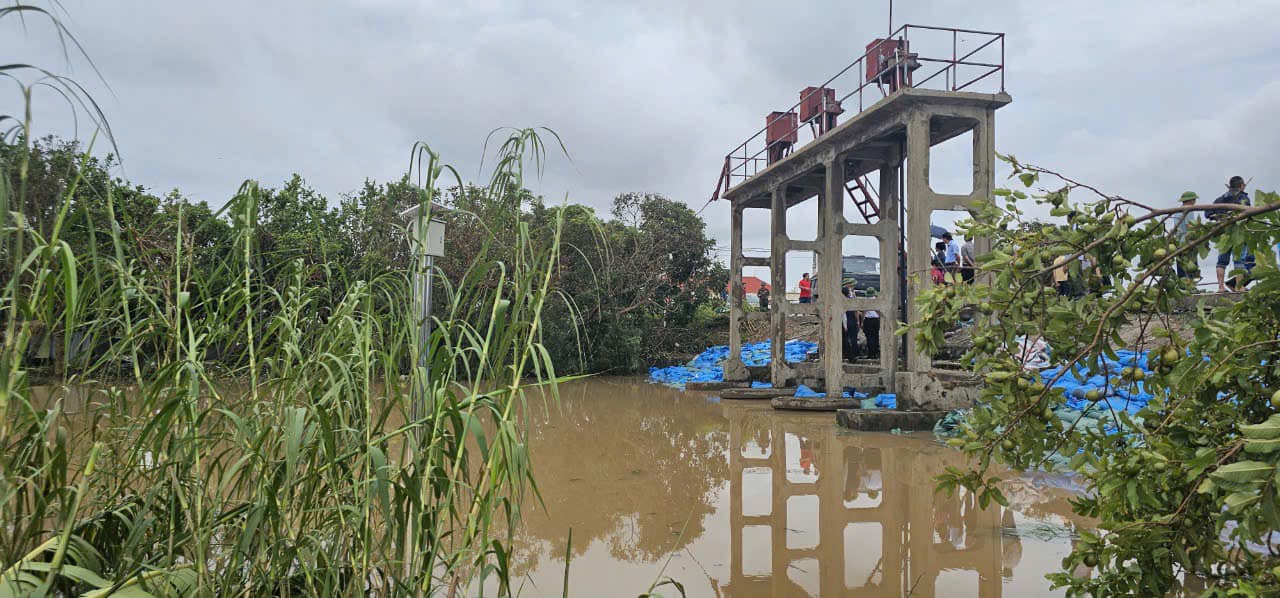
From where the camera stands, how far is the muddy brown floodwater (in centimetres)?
338

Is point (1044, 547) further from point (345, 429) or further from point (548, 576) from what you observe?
point (345, 429)

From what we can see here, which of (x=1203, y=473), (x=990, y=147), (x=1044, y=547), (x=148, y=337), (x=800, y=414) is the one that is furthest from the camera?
(x=800, y=414)

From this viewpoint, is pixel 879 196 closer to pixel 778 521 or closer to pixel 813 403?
pixel 813 403

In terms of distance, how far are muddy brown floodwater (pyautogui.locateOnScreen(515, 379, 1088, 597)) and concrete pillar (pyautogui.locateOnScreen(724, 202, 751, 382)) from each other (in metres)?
4.98

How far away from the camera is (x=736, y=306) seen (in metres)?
12.9

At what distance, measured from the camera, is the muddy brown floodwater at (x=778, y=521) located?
338 cm

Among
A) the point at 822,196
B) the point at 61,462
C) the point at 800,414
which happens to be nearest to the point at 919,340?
the point at 61,462

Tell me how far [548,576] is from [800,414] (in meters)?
6.51

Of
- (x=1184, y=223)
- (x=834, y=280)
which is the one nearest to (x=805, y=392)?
(x=834, y=280)

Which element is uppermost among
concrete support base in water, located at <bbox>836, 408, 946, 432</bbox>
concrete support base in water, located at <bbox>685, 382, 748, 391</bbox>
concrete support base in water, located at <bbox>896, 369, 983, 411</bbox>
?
concrete support base in water, located at <bbox>896, 369, 983, 411</bbox>

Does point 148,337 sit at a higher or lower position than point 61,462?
higher

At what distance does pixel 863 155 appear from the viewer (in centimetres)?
1048

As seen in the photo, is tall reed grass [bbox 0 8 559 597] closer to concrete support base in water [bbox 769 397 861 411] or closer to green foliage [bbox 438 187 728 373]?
concrete support base in water [bbox 769 397 861 411]

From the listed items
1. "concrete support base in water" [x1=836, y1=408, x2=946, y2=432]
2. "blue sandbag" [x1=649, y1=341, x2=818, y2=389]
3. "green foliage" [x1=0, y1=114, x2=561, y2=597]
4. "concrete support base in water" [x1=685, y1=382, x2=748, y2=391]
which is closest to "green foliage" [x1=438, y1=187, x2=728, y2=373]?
"blue sandbag" [x1=649, y1=341, x2=818, y2=389]
